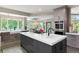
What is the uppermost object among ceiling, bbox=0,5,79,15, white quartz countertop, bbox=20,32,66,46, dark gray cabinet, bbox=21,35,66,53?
ceiling, bbox=0,5,79,15

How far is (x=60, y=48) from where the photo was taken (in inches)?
69.5

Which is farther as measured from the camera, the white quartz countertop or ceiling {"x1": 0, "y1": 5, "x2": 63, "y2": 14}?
ceiling {"x1": 0, "y1": 5, "x2": 63, "y2": 14}

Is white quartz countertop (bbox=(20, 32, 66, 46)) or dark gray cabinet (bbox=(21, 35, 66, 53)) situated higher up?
white quartz countertop (bbox=(20, 32, 66, 46))

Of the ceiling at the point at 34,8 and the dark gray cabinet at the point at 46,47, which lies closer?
the dark gray cabinet at the point at 46,47

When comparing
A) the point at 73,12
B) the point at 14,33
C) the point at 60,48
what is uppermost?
the point at 73,12

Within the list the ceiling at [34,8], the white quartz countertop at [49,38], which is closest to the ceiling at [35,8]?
the ceiling at [34,8]

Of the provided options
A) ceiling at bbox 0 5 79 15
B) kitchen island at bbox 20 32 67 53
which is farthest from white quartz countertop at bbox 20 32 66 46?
ceiling at bbox 0 5 79 15

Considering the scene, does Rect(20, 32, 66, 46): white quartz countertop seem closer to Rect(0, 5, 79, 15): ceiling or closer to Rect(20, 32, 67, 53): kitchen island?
Rect(20, 32, 67, 53): kitchen island

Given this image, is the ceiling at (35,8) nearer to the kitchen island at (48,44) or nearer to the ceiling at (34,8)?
the ceiling at (34,8)

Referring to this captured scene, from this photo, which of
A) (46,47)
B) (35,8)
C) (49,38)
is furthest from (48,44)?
(35,8)
